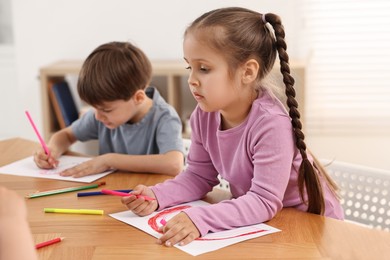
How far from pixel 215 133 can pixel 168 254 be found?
0.43 metres

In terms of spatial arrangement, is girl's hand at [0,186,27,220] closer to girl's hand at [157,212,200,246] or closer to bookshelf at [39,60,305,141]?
girl's hand at [157,212,200,246]

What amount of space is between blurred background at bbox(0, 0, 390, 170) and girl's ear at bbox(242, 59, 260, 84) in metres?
1.90

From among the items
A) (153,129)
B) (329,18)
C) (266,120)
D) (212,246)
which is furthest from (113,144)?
(329,18)

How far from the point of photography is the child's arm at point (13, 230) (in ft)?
2.21

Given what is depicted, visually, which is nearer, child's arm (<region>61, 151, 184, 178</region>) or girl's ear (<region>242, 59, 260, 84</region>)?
girl's ear (<region>242, 59, 260, 84</region>)

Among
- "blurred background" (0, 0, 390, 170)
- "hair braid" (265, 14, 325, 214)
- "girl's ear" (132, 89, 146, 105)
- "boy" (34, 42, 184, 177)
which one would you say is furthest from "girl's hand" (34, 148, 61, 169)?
"blurred background" (0, 0, 390, 170)

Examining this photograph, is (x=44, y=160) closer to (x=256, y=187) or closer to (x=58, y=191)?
(x=58, y=191)

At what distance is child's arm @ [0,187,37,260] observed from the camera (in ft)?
2.21

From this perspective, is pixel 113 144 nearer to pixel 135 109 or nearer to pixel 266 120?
pixel 135 109

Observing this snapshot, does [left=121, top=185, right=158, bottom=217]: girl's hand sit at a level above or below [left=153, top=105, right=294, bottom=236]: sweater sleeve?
below

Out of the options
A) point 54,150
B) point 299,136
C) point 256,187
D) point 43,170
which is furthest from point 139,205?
point 54,150

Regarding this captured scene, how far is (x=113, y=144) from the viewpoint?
74.4 inches

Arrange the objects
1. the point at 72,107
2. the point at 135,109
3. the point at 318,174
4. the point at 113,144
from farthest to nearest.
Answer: the point at 72,107 → the point at 113,144 → the point at 135,109 → the point at 318,174

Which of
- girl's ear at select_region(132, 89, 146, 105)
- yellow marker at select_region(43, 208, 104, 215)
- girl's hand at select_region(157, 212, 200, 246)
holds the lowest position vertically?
yellow marker at select_region(43, 208, 104, 215)
